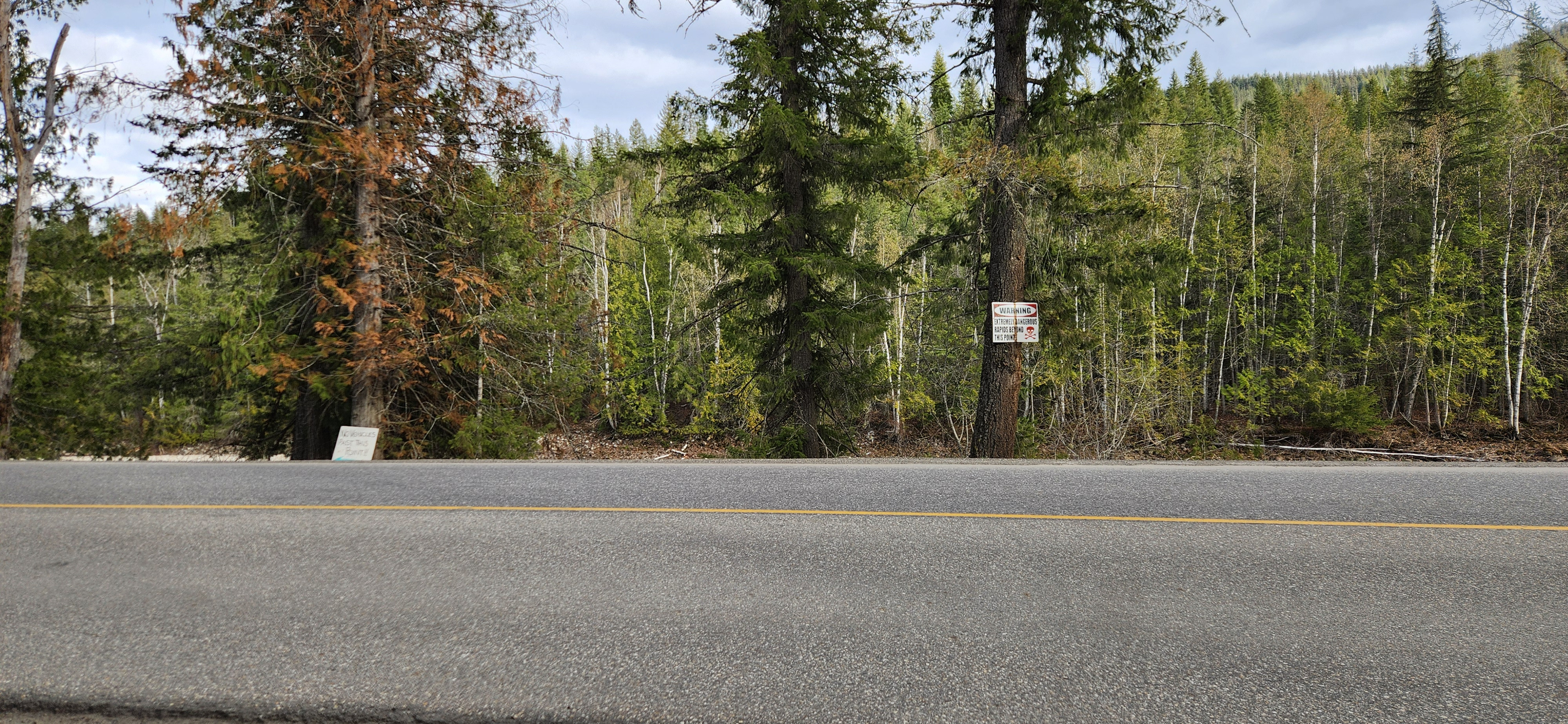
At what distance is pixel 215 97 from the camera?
10742 mm

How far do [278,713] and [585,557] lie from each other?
1.68 m

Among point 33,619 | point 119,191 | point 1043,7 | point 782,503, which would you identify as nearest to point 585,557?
point 782,503

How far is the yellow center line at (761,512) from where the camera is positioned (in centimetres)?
440

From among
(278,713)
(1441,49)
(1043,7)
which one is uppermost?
(1441,49)

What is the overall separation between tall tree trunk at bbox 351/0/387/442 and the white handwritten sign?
1.50 meters

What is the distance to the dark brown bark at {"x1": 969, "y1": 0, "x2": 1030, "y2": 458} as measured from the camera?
10.4 m

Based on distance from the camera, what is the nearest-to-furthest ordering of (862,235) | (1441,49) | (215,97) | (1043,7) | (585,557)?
(585,557)
(1043,7)
(215,97)
(1441,49)
(862,235)

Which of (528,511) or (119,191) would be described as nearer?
(528,511)

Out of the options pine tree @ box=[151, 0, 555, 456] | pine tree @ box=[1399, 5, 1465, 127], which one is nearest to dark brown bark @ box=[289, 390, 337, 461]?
pine tree @ box=[151, 0, 555, 456]

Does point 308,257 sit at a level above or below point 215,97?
below

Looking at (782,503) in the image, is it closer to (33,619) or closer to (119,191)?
(33,619)

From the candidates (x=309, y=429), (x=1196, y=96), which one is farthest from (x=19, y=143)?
(x=1196, y=96)

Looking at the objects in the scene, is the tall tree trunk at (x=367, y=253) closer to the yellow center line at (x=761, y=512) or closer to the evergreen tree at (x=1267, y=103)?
the yellow center line at (x=761, y=512)

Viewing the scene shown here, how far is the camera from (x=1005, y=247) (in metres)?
10.6
